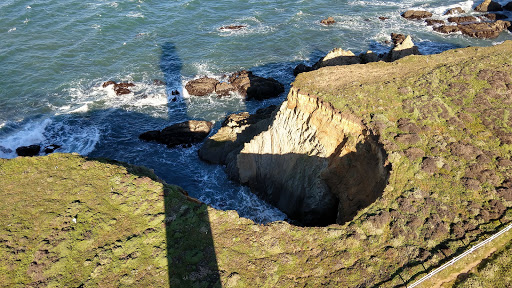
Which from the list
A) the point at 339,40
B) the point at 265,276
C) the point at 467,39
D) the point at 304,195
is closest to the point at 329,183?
the point at 304,195

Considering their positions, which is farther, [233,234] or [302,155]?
[302,155]

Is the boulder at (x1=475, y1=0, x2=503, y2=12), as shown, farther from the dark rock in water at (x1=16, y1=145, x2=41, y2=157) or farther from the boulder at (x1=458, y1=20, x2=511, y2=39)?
the dark rock in water at (x1=16, y1=145, x2=41, y2=157)

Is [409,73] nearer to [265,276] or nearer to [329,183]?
[329,183]

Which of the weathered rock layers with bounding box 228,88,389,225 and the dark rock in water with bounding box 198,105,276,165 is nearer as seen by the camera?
the weathered rock layers with bounding box 228,88,389,225

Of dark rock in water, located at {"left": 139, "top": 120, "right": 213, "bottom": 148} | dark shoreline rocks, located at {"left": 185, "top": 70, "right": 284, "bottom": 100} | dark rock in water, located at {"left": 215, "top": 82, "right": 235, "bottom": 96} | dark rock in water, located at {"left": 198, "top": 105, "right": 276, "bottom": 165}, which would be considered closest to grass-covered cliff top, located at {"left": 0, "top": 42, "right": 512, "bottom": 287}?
dark rock in water, located at {"left": 198, "top": 105, "right": 276, "bottom": 165}

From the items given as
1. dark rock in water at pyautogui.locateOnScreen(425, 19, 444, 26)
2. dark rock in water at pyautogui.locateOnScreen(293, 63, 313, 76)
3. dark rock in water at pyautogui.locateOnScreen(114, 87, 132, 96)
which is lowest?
dark rock in water at pyautogui.locateOnScreen(114, 87, 132, 96)

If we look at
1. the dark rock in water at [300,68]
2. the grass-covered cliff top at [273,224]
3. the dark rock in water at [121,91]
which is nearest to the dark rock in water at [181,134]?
the dark rock in water at [121,91]

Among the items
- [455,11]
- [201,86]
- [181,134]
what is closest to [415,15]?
[455,11]

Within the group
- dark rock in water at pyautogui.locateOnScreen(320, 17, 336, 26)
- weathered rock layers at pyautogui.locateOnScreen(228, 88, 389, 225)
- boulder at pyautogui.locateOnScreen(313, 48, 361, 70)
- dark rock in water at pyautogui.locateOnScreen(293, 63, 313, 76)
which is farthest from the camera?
dark rock in water at pyautogui.locateOnScreen(320, 17, 336, 26)
